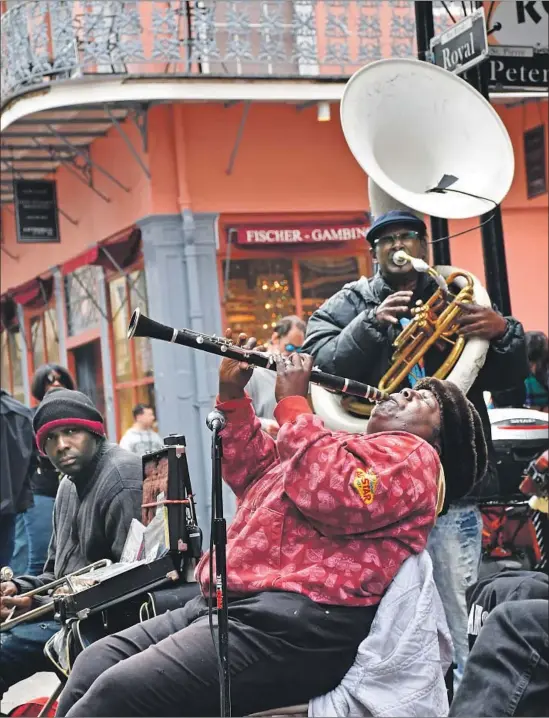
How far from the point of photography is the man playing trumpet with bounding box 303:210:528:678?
4949 millimetres

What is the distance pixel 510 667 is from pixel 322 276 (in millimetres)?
10520

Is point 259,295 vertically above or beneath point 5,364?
above

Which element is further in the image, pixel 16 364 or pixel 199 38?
pixel 16 364

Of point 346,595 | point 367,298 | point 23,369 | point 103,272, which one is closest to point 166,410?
A: point 103,272

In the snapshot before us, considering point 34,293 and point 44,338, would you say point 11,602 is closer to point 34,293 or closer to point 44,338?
point 34,293

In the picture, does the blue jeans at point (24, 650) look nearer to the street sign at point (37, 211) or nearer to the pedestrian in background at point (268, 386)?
the pedestrian in background at point (268, 386)

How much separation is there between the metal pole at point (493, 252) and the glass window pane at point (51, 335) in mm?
10609

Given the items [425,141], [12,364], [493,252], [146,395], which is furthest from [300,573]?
[12,364]

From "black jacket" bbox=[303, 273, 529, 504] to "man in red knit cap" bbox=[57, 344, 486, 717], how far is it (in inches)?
40.6

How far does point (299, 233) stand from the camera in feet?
44.6

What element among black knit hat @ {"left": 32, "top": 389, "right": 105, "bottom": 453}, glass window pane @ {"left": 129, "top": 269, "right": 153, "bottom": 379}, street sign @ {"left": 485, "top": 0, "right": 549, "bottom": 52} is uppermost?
street sign @ {"left": 485, "top": 0, "right": 549, "bottom": 52}

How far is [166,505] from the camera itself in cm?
468

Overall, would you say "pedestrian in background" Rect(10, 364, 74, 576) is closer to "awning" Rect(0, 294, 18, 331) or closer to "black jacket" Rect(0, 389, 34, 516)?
"black jacket" Rect(0, 389, 34, 516)

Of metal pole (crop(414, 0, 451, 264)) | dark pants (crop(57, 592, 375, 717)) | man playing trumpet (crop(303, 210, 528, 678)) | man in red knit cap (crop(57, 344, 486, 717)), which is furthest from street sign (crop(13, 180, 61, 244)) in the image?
dark pants (crop(57, 592, 375, 717))
